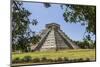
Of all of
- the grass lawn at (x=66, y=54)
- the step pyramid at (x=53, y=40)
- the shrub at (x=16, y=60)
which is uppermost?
the step pyramid at (x=53, y=40)

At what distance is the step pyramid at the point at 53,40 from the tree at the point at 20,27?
13 centimetres

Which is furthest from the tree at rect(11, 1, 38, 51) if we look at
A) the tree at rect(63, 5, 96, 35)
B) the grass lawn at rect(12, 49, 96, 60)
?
A: the tree at rect(63, 5, 96, 35)

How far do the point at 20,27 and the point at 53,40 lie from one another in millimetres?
421

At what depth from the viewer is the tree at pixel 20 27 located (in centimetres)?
240

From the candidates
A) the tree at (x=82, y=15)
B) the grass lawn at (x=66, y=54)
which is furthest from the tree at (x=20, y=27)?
the tree at (x=82, y=15)

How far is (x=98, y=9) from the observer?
2.82 meters

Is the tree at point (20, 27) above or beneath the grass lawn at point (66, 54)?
above

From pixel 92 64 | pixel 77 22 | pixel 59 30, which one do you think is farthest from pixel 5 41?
pixel 92 64

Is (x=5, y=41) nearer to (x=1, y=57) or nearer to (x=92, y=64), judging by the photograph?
(x=1, y=57)

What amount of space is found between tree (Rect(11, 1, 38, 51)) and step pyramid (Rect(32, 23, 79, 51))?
0.13m

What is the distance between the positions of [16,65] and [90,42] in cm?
98

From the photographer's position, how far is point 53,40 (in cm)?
256

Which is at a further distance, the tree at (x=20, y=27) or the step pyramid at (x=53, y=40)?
the step pyramid at (x=53, y=40)

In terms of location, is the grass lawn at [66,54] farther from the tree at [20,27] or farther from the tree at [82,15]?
the tree at [82,15]
